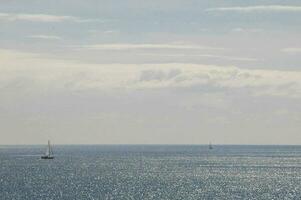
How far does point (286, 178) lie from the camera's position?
187875mm

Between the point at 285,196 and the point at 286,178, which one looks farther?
the point at 286,178

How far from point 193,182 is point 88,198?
4756 centimetres

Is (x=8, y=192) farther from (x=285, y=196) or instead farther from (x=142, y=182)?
(x=285, y=196)

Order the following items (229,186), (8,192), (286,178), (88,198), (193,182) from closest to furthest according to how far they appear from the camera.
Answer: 1. (88,198)
2. (8,192)
3. (229,186)
4. (193,182)
5. (286,178)

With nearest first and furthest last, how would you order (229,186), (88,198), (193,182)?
(88,198)
(229,186)
(193,182)

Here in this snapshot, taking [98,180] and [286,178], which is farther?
[286,178]

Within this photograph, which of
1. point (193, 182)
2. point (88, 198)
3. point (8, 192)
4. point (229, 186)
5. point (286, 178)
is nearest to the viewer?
point (88, 198)

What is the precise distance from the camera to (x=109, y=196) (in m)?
130

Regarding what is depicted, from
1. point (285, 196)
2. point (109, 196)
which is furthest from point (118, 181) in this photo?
point (285, 196)

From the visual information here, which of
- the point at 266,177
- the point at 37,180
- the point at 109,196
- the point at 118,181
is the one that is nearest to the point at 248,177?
the point at 266,177

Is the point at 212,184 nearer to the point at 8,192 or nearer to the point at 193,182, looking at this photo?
the point at 193,182

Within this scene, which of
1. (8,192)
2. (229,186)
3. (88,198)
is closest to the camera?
(88,198)

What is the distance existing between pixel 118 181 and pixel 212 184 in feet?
79.7

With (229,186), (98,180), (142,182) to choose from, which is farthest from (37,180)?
(229,186)
